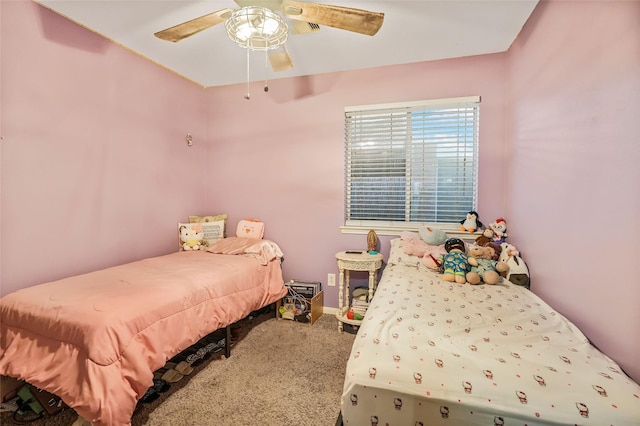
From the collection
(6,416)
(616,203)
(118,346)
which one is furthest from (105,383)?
(616,203)

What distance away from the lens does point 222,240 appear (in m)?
2.94

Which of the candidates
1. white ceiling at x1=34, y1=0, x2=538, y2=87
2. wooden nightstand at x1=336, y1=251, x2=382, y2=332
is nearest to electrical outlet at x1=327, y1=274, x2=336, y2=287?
wooden nightstand at x1=336, y1=251, x2=382, y2=332

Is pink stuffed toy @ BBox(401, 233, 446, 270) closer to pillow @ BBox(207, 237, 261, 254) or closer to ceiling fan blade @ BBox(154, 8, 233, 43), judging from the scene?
pillow @ BBox(207, 237, 261, 254)

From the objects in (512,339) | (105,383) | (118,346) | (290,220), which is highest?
(290,220)

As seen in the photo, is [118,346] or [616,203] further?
[118,346]

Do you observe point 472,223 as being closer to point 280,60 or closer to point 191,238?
point 280,60

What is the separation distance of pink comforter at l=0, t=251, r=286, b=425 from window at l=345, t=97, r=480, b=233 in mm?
1681

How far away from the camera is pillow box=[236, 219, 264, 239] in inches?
123

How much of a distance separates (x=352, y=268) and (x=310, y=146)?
1.35 m

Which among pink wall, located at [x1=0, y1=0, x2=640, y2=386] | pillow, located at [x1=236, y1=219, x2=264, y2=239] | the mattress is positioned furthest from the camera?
pillow, located at [x1=236, y1=219, x2=264, y2=239]

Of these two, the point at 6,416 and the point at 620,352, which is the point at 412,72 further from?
the point at 6,416

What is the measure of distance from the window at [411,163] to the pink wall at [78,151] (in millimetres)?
1894

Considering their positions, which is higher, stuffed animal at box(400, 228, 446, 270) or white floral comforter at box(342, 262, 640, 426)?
stuffed animal at box(400, 228, 446, 270)

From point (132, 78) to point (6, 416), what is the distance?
98.2 inches
